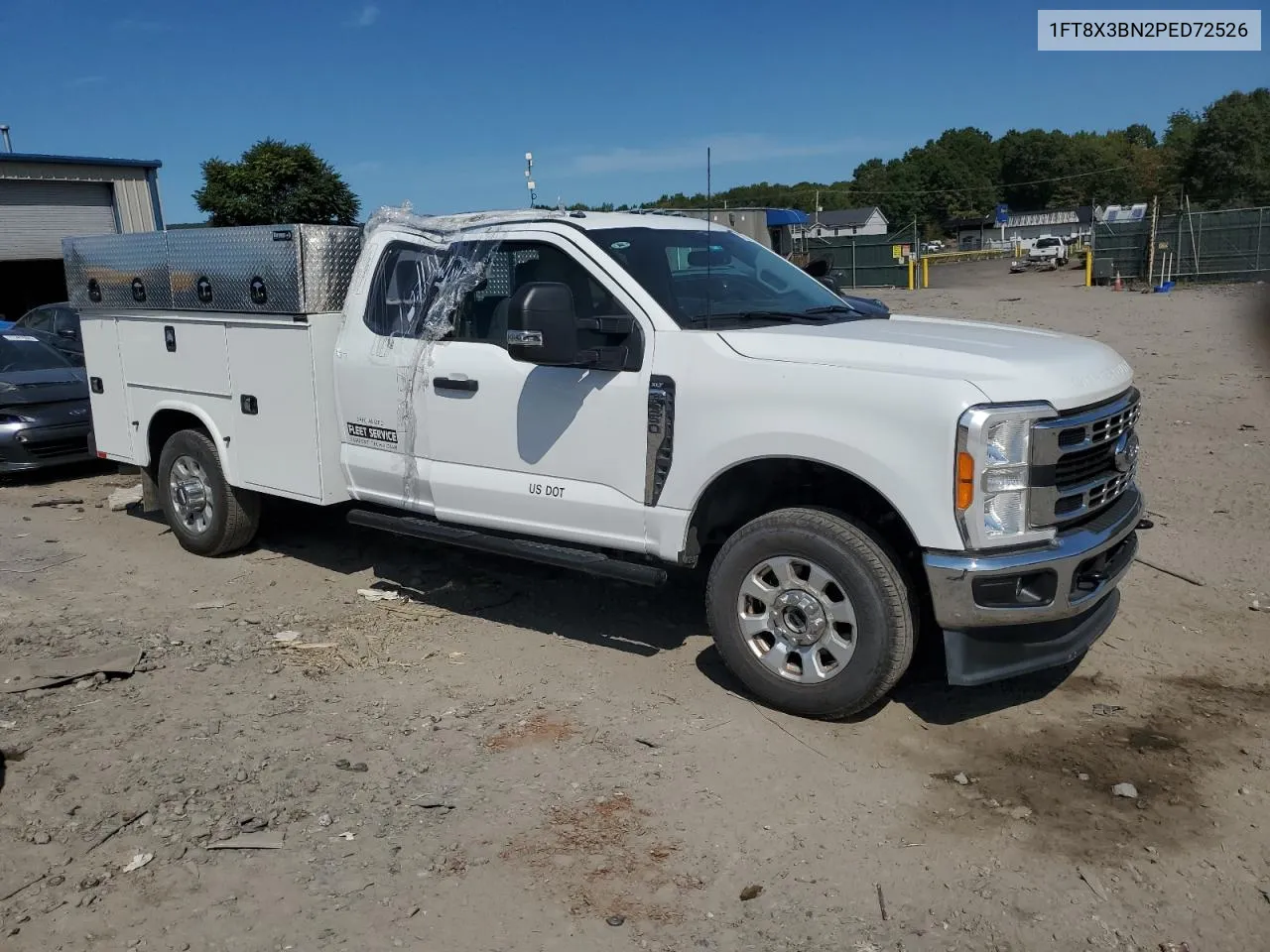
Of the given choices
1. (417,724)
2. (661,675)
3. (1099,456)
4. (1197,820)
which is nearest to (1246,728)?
(1197,820)

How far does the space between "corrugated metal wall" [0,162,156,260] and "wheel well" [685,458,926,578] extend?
23543 millimetres

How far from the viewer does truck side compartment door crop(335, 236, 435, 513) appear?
579 cm

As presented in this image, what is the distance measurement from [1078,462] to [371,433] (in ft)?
12.1

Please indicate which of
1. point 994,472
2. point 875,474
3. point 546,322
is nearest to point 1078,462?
point 994,472

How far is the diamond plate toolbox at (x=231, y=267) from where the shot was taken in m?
6.16

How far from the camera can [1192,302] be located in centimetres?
2344

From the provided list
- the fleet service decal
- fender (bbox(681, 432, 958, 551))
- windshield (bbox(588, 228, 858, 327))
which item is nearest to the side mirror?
windshield (bbox(588, 228, 858, 327))

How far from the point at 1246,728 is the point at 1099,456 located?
1.29m

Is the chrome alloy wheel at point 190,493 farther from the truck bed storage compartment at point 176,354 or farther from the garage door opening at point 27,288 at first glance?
the garage door opening at point 27,288

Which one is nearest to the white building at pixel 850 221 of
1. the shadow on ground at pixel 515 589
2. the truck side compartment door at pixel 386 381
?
the shadow on ground at pixel 515 589

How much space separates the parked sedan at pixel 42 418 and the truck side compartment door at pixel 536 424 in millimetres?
5938

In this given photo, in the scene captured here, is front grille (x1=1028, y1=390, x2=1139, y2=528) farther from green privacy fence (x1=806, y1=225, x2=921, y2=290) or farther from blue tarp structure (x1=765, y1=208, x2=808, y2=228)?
green privacy fence (x1=806, y1=225, x2=921, y2=290)

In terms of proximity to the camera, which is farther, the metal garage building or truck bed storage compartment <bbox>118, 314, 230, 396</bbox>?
the metal garage building

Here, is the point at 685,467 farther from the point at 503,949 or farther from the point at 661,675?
the point at 503,949
